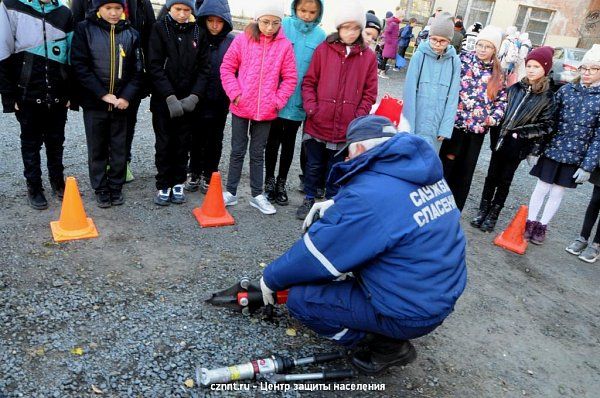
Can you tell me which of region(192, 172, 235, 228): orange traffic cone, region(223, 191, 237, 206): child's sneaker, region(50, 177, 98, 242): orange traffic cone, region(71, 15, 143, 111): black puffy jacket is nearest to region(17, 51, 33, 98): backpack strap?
region(71, 15, 143, 111): black puffy jacket

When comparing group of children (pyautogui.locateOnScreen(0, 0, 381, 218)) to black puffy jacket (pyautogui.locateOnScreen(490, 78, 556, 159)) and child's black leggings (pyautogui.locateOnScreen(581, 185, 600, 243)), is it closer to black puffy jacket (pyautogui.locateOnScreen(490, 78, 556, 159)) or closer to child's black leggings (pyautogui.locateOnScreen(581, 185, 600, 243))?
black puffy jacket (pyautogui.locateOnScreen(490, 78, 556, 159))

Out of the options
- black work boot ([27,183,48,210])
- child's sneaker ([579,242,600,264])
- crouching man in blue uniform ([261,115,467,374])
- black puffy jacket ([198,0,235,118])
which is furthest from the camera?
child's sneaker ([579,242,600,264])

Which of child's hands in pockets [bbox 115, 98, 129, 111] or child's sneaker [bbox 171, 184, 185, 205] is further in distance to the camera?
child's sneaker [bbox 171, 184, 185, 205]

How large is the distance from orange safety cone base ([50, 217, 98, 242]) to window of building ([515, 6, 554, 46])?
22.4m

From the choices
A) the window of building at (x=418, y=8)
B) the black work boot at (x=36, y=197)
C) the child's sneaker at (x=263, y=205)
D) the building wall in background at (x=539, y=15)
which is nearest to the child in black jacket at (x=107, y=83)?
the black work boot at (x=36, y=197)

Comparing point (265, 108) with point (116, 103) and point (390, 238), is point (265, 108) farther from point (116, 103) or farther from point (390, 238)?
point (390, 238)

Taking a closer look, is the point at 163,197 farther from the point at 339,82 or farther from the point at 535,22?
the point at 535,22

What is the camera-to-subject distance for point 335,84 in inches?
174

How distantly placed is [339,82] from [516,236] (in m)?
2.52

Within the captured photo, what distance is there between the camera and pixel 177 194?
187 inches

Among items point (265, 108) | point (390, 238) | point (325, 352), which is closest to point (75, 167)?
point (265, 108)

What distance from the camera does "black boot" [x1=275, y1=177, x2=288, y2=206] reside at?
5.17 m

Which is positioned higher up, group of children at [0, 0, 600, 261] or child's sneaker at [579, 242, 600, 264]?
group of children at [0, 0, 600, 261]

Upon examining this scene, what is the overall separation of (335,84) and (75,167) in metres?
3.04
